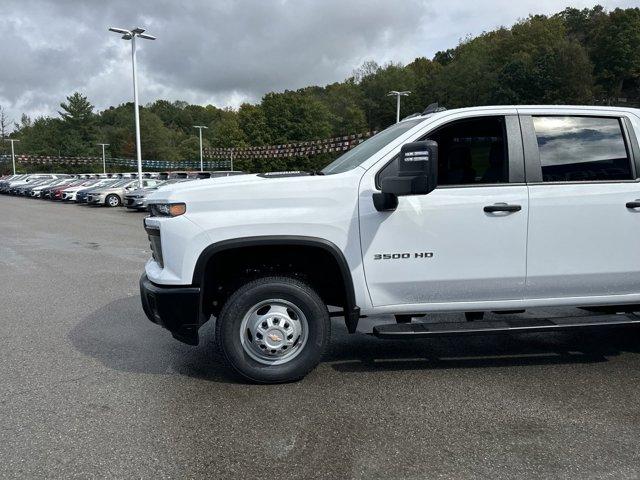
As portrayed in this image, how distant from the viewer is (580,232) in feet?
13.1

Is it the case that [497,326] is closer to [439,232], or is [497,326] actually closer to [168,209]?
[439,232]

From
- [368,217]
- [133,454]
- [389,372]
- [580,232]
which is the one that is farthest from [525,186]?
[133,454]

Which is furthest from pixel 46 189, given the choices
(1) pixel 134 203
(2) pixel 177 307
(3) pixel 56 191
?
(2) pixel 177 307

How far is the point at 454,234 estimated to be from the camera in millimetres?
3871

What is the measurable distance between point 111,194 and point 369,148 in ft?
84.8

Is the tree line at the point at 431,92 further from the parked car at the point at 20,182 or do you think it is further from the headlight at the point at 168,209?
the headlight at the point at 168,209

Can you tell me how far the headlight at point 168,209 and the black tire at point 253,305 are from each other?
0.71 metres

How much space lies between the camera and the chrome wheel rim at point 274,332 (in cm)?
390

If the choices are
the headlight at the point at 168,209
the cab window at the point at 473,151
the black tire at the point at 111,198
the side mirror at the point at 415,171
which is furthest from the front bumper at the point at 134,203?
the side mirror at the point at 415,171

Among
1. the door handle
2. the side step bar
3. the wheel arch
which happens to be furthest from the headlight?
the door handle

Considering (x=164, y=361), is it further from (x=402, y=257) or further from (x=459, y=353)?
(x=459, y=353)

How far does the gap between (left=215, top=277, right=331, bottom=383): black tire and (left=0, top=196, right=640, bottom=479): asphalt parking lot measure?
0.13 meters

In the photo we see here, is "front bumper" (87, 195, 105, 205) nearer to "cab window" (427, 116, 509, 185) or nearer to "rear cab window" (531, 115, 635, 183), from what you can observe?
"cab window" (427, 116, 509, 185)

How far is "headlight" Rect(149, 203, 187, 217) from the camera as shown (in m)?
3.74
